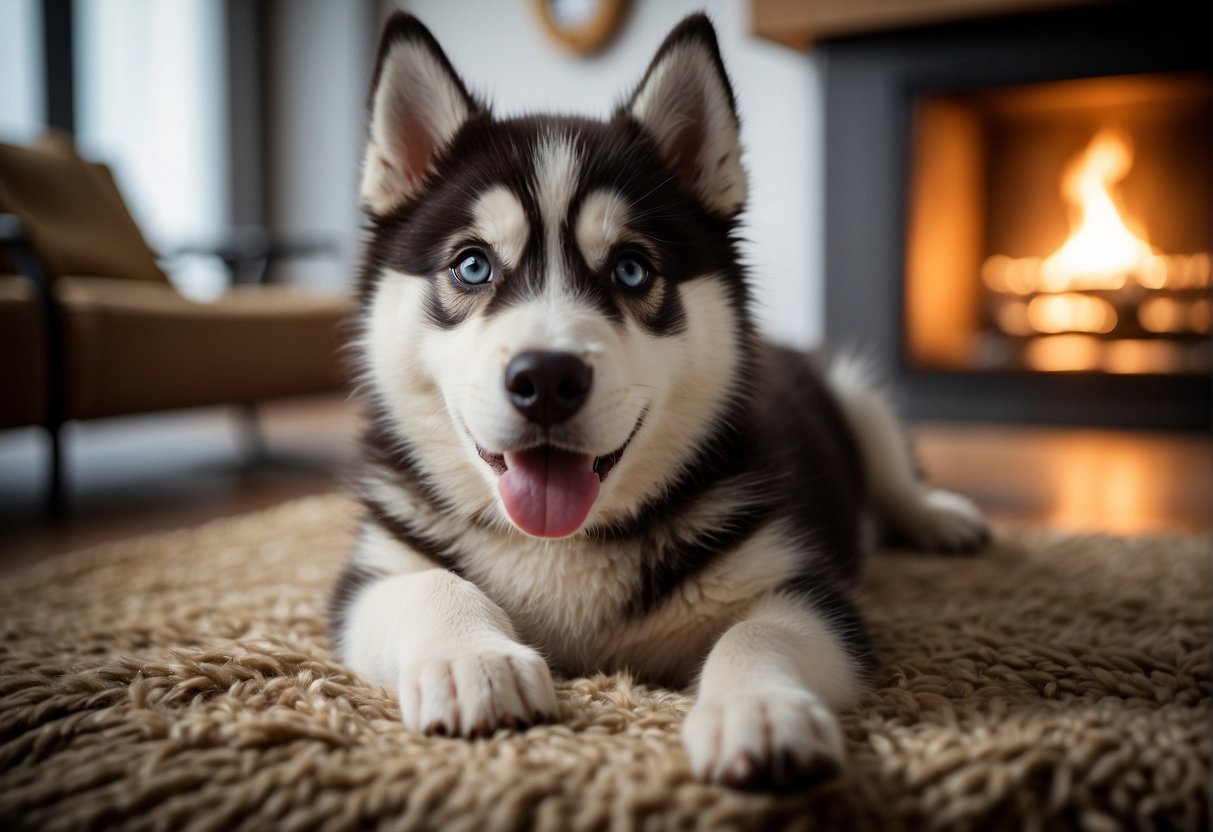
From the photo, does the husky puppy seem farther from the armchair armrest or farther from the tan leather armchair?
the armchair armrest

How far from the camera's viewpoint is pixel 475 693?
1140 mm

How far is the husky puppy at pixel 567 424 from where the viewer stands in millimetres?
1200

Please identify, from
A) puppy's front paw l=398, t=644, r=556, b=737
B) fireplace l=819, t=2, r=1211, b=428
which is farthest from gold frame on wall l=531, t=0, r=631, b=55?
puppy's front paw l=398, t=644, r=556, b=737

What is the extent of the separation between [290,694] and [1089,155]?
4564mm

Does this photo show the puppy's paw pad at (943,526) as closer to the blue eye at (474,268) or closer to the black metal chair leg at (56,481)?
the blue eye at (474,268)

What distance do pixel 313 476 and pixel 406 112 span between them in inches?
97.8

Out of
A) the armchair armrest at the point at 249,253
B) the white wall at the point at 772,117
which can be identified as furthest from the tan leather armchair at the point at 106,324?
the white wall at the point at 772,117

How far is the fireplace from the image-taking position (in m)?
4.30

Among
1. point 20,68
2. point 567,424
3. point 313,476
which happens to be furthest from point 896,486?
point 20,68

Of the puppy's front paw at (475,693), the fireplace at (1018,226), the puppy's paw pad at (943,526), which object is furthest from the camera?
the fireplace at (1018,226)

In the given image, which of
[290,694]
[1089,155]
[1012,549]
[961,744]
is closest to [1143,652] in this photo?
[961,744]

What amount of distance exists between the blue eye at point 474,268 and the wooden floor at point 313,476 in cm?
104

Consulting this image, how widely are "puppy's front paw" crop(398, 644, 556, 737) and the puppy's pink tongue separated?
6.7 inches

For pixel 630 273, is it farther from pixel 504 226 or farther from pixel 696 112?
pixel 696 112
